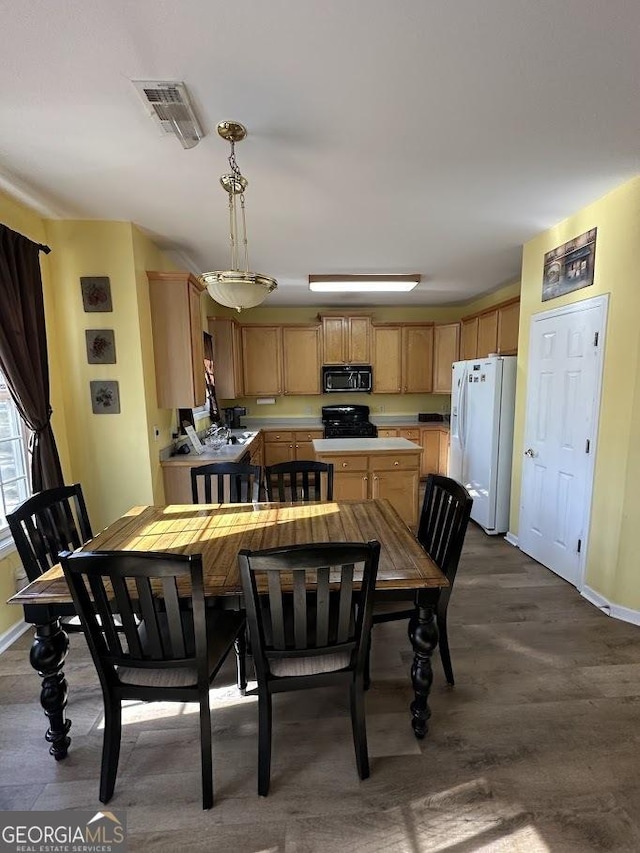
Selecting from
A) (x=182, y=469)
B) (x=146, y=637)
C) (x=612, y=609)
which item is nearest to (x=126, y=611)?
(x=146, y=637)

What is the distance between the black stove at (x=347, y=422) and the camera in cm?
542

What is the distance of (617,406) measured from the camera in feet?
7.82

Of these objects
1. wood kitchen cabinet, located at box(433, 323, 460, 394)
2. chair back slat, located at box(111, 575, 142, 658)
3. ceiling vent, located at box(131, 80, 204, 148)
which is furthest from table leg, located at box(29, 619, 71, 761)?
wood kitchen cabinet, located at box(433, 323, 460, 394)

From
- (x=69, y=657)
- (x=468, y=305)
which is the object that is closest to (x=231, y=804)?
(x=69, y=657)

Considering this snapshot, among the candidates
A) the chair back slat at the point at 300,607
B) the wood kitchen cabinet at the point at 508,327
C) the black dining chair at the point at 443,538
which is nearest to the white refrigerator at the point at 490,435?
the wood kitchen cabinet at the point at 508,327

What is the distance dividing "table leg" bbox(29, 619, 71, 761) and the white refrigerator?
340 cm

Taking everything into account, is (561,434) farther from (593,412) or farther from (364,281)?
(364,281)

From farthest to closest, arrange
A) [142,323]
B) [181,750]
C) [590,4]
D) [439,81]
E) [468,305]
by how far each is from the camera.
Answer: [468,305] → [142,323] → [181,750] → [439,81] → [590,4]

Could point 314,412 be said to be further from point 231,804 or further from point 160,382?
point 231,804

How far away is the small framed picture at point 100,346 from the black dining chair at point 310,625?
222 cm

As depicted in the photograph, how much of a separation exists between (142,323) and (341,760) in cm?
290

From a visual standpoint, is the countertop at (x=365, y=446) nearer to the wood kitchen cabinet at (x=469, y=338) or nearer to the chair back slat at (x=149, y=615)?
the wood kitchen cabinet at (x=469, y=338)

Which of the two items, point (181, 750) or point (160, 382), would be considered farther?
point (160, 382)

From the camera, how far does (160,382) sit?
3137mm
